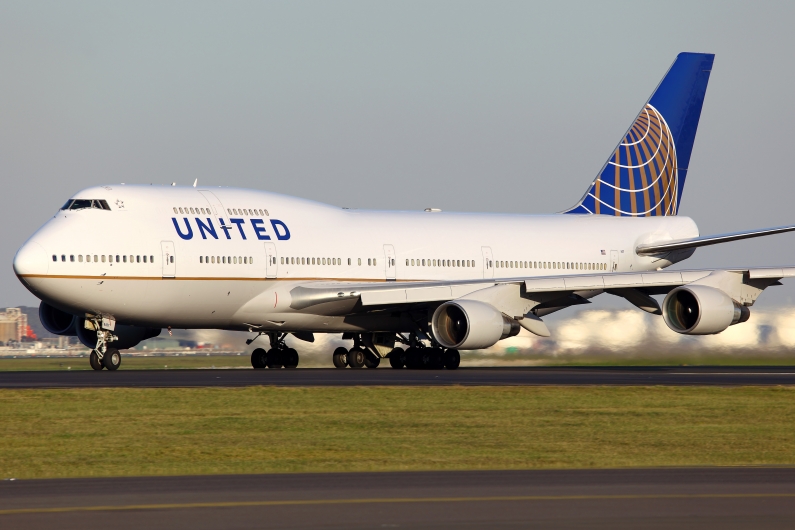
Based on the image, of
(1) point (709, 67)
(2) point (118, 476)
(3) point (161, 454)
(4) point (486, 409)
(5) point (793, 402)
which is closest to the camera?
(2) point (118, 476)

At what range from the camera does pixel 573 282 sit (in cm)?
3466

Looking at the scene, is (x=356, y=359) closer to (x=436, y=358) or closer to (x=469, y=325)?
(x=436, y=358)

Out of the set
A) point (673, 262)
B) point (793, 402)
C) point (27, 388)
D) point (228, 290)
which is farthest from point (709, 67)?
point (27, 388)

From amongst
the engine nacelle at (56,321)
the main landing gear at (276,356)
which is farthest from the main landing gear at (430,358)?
the engine nacelle at (56,321)

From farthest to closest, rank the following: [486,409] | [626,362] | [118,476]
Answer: [626,362], [486,409], [118,476]

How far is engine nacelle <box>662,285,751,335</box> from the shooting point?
3334 centimetres

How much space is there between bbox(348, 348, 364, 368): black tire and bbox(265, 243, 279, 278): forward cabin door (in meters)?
4.99

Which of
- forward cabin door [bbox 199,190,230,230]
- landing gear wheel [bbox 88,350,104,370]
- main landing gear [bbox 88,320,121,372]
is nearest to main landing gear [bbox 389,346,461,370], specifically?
forward cabin door [bbox 199,190,230,230]

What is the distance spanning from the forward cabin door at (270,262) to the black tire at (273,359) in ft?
14.0

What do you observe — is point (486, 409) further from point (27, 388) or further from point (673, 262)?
point (673, 262)

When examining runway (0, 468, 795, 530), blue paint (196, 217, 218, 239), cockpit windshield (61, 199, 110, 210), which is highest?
cockpit windshield (61, 199, 110, 210)

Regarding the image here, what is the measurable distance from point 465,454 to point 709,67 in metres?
34.5

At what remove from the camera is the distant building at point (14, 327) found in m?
56.4

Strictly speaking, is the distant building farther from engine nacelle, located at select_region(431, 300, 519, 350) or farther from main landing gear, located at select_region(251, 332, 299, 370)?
engine nacelle, located at select_region(431, 300, 519, 350)
